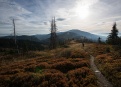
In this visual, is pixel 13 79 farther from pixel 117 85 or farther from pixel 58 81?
pixel 117 85

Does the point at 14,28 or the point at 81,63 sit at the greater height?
the point at 14,28

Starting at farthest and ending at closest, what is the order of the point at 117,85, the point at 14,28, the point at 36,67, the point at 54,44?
the point at 54,44 → the point at 14,28 → the point at 36,67 → the point at 117,85

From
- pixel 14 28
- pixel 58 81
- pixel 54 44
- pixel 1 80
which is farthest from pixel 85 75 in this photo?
pixel 54 44

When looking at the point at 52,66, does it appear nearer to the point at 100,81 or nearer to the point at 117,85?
the point at 100,81

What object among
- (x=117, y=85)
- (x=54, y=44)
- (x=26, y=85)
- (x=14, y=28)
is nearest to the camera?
(x=117, y=85)

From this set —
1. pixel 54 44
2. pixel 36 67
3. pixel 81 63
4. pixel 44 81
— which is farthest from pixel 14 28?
pixel 44 81

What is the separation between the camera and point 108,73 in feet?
53.9

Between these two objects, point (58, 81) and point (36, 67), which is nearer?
point (58, 81)

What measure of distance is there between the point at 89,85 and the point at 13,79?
9.57m

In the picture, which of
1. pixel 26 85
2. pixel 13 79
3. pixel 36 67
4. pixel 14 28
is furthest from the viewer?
pixel 14 28

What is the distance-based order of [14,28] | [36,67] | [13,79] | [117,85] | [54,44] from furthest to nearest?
[54,44], [14,28], [36,67], [13,79], [117,85]

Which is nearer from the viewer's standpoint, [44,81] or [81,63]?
[44,81]

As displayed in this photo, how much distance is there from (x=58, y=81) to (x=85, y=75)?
4.09 m

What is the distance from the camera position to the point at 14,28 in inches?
1804
